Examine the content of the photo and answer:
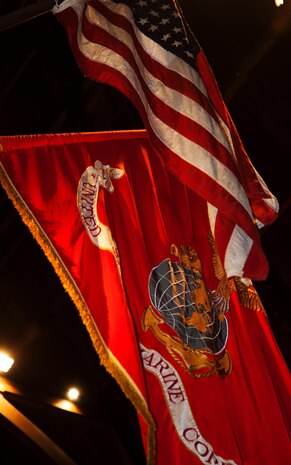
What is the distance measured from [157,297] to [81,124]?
3.24 metres

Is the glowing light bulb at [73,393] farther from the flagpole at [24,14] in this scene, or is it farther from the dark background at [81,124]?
the flagpole at [24,14]

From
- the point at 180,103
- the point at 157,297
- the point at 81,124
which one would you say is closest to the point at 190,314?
the point at 157,297

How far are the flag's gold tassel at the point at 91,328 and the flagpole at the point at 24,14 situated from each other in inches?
39.4

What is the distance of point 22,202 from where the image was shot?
2.42 meters

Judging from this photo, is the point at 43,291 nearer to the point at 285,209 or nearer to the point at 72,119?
the point at 72,119

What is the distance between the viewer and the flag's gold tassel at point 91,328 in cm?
183

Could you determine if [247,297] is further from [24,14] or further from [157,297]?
[24,14]

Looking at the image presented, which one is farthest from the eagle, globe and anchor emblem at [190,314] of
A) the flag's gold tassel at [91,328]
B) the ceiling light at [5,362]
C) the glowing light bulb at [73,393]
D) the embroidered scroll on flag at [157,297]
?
the glowing light bulb at [73,393]

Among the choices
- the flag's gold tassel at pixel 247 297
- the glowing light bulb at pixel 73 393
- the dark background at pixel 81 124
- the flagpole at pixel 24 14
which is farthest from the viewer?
the glowing light bulb at pixel 73 393

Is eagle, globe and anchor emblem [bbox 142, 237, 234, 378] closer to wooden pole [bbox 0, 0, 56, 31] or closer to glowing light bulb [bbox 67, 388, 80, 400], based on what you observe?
wooden pole [bbox 0, 0, 56, 31]

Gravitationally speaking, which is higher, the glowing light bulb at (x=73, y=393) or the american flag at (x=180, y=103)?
the american flag at (x=180, y=103)

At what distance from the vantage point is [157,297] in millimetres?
2285

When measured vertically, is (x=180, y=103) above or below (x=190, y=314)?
above

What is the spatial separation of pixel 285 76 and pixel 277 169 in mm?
→ 1251
